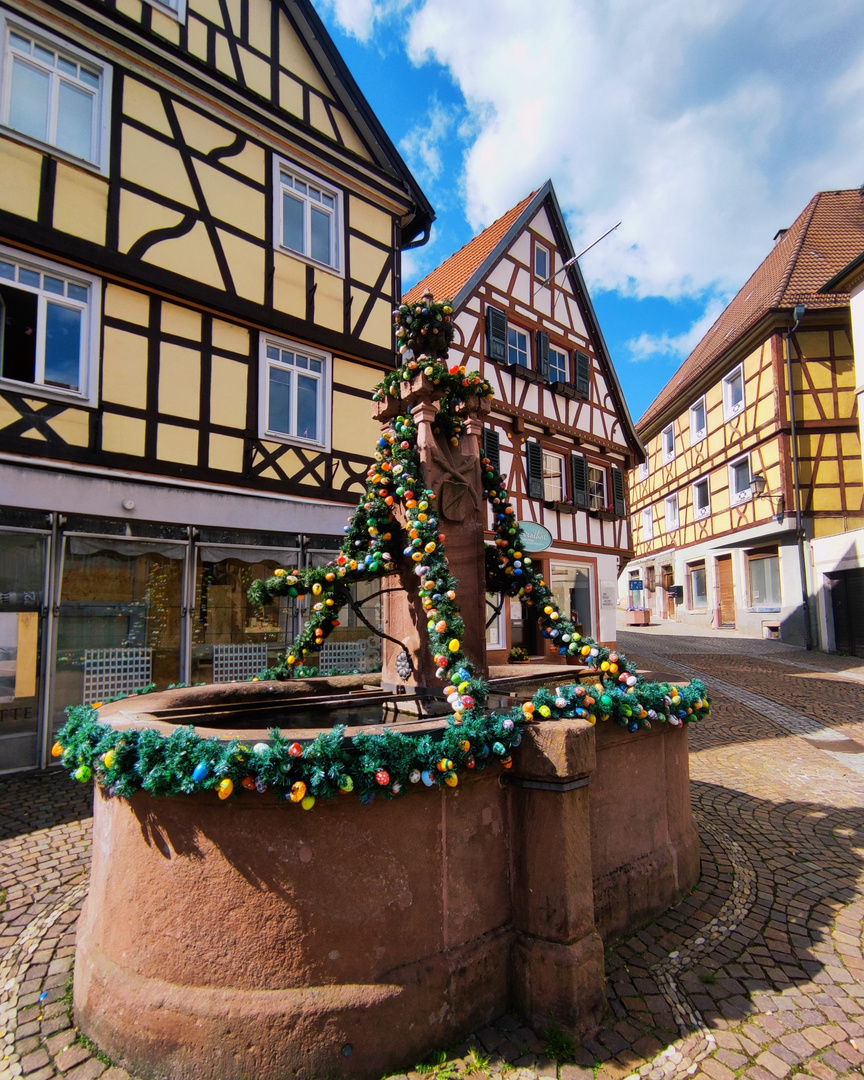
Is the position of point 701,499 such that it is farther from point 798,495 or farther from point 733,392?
point 798,495

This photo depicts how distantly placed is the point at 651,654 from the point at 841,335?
11.2 metres

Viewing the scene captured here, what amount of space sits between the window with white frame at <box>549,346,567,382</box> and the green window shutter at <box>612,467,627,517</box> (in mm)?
3193

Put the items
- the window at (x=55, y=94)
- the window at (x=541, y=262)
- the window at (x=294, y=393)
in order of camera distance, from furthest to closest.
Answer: the window at (x=541, y=262) → the window at (x=294, y=393) → the window at (x=55, y=94)

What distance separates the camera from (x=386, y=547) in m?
4.48

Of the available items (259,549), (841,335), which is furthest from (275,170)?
(841,335)

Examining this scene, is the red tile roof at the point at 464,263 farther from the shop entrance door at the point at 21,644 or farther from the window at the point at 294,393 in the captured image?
the shop entrance door at the point at 21,644

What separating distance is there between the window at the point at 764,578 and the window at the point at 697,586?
3457 mm

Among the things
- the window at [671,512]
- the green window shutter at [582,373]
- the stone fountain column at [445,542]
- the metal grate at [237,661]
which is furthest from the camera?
the window at [671,512]

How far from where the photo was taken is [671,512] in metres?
28.1

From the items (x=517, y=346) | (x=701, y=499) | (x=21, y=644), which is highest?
(x=517, y=346)

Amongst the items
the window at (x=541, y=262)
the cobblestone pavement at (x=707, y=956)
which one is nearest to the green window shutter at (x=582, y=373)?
the window at (x=541, y=262)

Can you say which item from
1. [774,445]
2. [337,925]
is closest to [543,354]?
[774,445]

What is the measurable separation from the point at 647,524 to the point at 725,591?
8.37 meters

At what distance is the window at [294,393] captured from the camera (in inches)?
391
